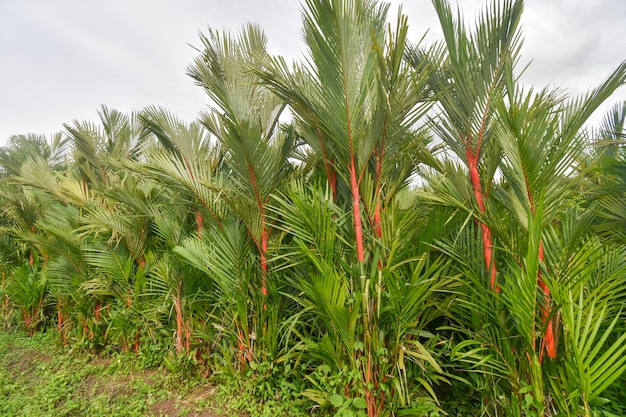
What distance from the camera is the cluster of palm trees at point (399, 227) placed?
1459 mm

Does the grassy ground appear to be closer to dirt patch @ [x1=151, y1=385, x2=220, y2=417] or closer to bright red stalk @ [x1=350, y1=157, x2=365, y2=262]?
dirt patch @ [x1=151, y1=385, x2=220, y2=417]

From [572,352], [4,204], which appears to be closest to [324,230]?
[572,352]

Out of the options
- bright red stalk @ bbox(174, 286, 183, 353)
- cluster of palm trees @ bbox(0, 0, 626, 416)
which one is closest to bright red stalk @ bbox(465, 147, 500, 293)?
cluster of palm trees @ bbox(0, 0, 626, 416)

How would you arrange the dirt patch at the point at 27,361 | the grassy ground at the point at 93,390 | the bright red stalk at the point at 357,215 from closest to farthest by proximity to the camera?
the bright red stalk at the point at 357,215 → the grassy ground at the point at 93,390 → the dirt patch at the point at 27,361

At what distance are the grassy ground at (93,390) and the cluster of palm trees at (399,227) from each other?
30cm

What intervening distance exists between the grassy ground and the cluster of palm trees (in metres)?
0.30

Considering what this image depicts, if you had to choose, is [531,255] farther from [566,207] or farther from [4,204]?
[4,204]

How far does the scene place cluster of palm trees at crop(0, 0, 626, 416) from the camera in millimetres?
1459

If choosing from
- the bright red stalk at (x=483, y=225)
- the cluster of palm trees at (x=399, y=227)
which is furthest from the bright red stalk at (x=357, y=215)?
the bright red stalk at (x=483, y=225)

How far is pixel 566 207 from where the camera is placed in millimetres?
1721

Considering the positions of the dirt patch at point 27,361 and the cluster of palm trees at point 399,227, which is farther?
the dirt patch at point 27,361

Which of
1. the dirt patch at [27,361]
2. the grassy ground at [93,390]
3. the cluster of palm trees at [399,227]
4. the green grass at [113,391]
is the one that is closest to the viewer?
the cluster of palm trees at [399,227]

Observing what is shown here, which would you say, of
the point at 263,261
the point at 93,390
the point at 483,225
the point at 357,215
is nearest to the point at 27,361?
the point at 93,390

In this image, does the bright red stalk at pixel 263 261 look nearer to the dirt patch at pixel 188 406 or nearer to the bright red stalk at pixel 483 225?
the dirt patch at pixel 188 406
